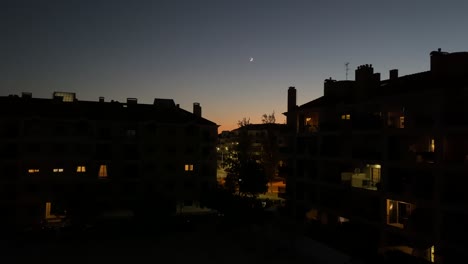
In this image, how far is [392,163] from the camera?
35.9m

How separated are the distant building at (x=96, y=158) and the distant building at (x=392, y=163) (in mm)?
18420

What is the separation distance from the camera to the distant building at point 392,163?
3084cm

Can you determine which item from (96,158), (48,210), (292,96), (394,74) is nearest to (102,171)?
(96,158)

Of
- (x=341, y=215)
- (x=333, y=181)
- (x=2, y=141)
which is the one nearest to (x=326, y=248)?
(x=341, y=215)

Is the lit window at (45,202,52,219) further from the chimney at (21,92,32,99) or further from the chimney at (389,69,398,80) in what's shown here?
the chimney at (389,69,398,80)

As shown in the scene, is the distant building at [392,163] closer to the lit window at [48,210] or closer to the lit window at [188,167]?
the lit window at [188,167]

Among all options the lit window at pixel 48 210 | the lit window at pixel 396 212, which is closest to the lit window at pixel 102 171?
the lit window at pixel 48 210

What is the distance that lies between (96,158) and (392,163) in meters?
38.8

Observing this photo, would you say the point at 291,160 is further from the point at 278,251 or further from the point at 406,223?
the point at 406,223

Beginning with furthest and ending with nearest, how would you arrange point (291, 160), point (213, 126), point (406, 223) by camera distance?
1. point (213, 126)
2. point (291, 160)
3. point (406, 223)

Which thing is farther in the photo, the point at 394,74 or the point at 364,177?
the point at 394,74

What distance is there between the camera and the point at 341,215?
42.4 meters

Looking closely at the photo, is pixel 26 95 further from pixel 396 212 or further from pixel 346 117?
pixel 396 212

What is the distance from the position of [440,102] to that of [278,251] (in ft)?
67.6
